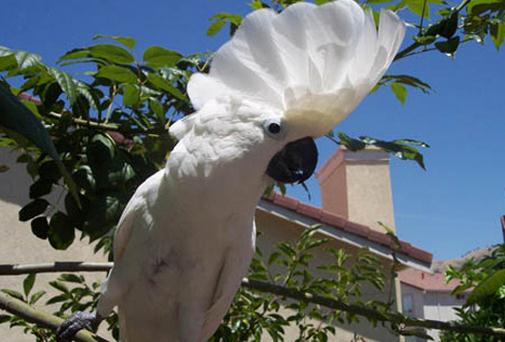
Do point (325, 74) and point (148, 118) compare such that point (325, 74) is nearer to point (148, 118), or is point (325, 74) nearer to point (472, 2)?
point (472, 2)

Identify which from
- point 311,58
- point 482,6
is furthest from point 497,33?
point 311,58

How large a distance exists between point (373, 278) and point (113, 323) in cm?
103

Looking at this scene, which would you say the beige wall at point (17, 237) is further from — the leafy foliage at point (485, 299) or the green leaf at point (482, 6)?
the green leaf at point (482, 6)

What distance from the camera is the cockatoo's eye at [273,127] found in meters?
1.08

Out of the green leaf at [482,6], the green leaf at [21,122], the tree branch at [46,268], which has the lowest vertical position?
the tree branch at [46,268]

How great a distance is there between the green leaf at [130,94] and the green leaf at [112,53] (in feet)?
0.21

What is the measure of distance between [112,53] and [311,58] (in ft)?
1.67

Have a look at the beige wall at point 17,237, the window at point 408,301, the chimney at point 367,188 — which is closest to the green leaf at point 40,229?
the beige wall at point 17,237

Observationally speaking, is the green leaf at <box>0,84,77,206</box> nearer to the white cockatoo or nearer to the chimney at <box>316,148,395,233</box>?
the white cockatoo

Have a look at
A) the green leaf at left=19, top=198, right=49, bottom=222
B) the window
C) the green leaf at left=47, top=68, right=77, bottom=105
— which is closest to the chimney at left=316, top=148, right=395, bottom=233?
the window

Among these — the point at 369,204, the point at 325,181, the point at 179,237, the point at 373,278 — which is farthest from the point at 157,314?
the point at 325,181

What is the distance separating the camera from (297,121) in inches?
42.7

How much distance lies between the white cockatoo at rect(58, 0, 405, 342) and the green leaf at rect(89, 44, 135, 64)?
0.20m

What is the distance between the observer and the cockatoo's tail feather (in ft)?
3.22
